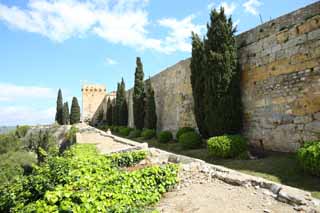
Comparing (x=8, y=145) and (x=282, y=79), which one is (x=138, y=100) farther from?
(x=8, y=145)

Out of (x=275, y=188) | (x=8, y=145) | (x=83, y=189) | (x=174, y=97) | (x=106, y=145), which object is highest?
(x=174, y=97)

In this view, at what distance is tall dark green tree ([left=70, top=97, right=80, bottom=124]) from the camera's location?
42.2 m

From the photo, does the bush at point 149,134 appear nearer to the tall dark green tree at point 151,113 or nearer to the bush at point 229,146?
the tall dark green tree at point 151,113

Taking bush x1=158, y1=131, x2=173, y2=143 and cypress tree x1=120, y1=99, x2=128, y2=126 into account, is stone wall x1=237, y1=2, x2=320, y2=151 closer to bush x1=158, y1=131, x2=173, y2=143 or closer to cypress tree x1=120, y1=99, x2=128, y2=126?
bush x1=158, y1=131, x2=173, y2=143

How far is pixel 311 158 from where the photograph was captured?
492cm

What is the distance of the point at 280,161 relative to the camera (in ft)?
20.6

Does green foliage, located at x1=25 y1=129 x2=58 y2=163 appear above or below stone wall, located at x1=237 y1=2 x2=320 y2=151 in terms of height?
below

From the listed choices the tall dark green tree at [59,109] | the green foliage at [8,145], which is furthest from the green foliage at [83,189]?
the tall dark green tree at [59,109]

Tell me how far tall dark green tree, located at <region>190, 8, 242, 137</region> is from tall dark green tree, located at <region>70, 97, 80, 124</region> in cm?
3667

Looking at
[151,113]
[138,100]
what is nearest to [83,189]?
[151,113]

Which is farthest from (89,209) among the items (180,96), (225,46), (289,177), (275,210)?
(180,96)

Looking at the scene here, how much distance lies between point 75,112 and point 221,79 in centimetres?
3789

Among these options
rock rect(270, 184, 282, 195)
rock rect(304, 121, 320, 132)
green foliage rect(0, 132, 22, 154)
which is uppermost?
rock rect(304, 121, 320, 132)

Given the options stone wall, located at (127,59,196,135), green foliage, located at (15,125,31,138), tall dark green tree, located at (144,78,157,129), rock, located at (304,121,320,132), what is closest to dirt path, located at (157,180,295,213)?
rock, located at (304,121,320,132)
